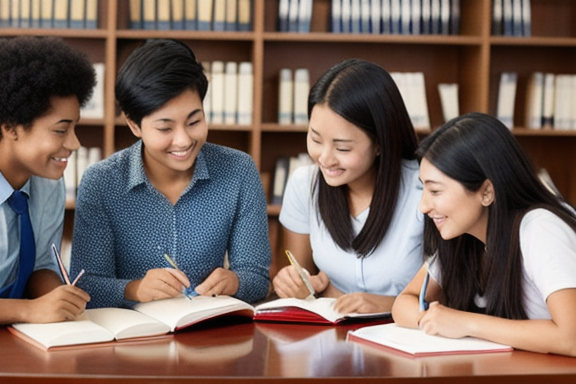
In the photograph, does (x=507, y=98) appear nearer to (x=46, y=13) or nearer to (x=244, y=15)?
(x=244, y=15)

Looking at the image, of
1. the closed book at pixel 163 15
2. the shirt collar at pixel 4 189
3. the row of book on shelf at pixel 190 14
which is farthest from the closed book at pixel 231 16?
the shirt collar at pixel 4 189

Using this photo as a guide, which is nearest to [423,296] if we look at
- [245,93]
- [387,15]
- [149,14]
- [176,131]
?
[176,131]

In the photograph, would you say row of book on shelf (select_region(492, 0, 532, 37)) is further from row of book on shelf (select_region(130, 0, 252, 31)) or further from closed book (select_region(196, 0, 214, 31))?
closed book (select_region(196, 0, 214, 31))

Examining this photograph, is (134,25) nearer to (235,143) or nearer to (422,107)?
(235,143)

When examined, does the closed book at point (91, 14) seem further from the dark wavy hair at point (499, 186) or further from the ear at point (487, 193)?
the ear at point (487, 193)

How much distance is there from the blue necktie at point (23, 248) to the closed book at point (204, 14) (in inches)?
86.7

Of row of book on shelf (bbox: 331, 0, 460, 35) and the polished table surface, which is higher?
row of book on shelf (bbox: 331, 0, 460, 35)

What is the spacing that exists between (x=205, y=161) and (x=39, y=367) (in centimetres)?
92

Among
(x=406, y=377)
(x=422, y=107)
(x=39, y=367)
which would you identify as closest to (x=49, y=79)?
(x=39, y=367)

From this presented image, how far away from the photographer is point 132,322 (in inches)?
66.4

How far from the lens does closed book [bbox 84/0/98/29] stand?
3939 millimetres

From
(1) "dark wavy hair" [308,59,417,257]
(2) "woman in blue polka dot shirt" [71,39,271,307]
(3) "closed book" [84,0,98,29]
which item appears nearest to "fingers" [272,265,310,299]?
(2) "woman in blue polka dot shirt" [71,39,271,307]

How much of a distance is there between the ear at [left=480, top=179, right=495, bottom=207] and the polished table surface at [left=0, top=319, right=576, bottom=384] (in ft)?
1.06

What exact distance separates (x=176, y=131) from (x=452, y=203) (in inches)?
27.2
